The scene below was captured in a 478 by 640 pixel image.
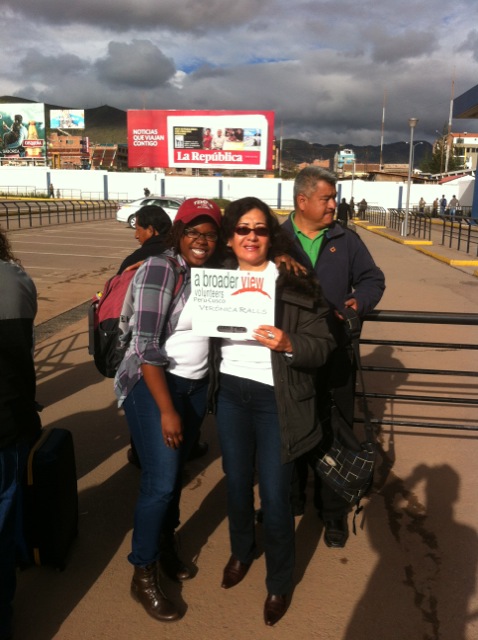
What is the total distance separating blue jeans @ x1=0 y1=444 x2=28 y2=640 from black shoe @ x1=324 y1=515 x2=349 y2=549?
159cm

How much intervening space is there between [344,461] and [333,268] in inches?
39.4

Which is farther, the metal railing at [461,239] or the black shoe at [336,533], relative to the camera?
the metal railing at [461,239]

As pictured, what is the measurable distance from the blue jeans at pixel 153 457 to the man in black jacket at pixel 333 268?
819mm

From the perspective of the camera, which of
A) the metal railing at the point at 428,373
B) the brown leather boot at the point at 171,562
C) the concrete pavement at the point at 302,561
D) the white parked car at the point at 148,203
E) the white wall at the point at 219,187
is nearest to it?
the concrete pavement at the point at 302,561

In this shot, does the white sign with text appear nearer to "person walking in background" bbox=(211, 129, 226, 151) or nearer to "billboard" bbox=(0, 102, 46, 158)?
"person walking in background" bbox=(211, 129, 226, 151)

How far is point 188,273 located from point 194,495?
1.71 m

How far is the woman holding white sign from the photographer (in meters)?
2.27

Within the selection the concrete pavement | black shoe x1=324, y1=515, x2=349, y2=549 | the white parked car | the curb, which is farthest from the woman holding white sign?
the white parked car

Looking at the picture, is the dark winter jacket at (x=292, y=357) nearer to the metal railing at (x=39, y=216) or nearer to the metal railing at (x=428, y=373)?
the metal railing at (x=428, y=373)

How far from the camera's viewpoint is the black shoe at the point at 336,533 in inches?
118

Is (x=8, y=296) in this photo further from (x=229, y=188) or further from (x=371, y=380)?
(x=229, y=188)

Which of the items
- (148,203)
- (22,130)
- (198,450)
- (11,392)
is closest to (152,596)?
(11,392)

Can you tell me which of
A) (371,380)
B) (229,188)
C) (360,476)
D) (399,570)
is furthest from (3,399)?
(229,188)

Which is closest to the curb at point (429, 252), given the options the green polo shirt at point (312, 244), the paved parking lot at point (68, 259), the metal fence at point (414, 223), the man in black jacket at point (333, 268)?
the metal fence at point (414, 223)
